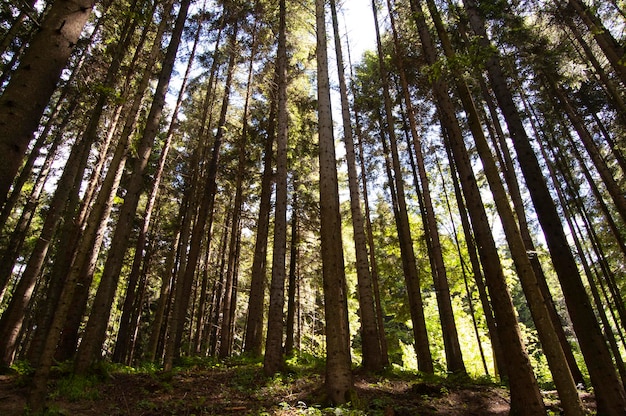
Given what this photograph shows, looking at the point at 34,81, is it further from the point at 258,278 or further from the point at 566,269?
the point at 258,278

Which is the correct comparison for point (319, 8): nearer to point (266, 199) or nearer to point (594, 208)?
point (266, 199)

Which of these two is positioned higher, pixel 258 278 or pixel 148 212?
pixel 148 212

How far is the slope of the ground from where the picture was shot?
20.3ft

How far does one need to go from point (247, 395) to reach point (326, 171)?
5.16 metres

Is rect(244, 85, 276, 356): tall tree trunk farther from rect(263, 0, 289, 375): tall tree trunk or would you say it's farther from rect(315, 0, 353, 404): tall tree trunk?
rect(315, 0, 353, 404): tall tree trunk

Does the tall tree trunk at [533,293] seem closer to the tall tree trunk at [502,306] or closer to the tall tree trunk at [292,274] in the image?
the tall tree trunk at [502,306]

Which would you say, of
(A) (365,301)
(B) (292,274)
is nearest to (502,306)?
(A) (365,301)

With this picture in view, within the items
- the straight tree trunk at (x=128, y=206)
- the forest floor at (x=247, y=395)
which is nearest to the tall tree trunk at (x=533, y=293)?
the forest floor at (x=247, y=395)

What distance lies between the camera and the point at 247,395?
7.53 meters

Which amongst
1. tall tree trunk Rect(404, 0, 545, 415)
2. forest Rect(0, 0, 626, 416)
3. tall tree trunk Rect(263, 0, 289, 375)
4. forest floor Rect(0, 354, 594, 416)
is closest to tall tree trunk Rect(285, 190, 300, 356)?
forest Rect(0, 0, 626, 416)

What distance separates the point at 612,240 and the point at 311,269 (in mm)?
17202

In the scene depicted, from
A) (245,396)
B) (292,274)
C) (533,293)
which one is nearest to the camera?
(533,293)

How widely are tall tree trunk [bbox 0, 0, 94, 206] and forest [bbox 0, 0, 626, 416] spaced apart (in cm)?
2

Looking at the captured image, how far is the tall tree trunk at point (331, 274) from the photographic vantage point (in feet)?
20.7
